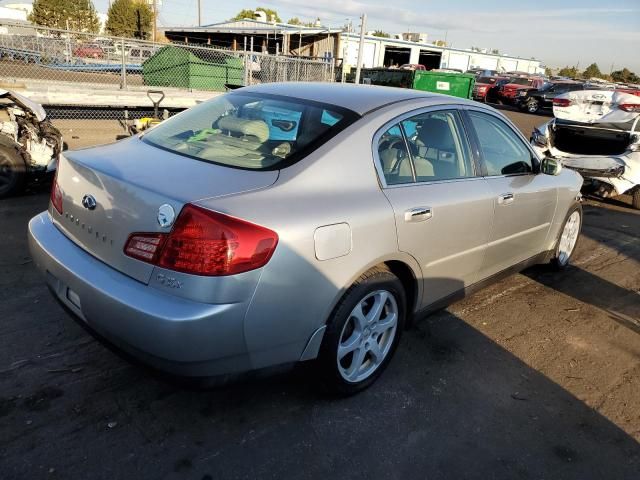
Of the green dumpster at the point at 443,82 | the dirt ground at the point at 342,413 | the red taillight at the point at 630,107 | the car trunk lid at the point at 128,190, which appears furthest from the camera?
the green dumpster at the point at 443,82

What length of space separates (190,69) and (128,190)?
11543mm

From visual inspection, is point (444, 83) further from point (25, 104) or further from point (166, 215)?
point (166, 215)

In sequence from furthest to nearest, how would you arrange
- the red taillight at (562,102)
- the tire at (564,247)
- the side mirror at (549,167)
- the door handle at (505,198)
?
the red taillight at (562,102)
the tire at (564,247)
the side mirror at (549,167)
the door handle at (505,198)

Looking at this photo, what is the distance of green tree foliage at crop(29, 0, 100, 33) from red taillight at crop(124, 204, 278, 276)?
4945 cm

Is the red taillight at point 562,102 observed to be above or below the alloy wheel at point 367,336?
above

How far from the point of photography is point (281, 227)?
85.7 inches

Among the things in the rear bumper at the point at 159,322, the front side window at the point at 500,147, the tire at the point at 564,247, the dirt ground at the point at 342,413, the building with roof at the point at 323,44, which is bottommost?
the dirt ground at the point at 342,413

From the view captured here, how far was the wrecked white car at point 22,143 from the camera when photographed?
18.6ft

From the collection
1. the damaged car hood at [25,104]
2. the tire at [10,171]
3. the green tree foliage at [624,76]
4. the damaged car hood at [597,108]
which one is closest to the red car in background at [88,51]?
the damaged car hood at [25,104]

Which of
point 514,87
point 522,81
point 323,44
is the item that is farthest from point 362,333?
point 323,44

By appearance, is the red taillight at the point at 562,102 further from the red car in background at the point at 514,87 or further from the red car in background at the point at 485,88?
the red car in background at the point at 485,88

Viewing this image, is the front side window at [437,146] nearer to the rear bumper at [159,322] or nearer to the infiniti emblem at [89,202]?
the rear bumper at [159,322]

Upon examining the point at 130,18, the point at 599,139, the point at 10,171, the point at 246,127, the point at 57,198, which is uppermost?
the point at 130,18

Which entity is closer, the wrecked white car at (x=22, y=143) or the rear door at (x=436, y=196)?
the rear door at (x=436, y=196)
